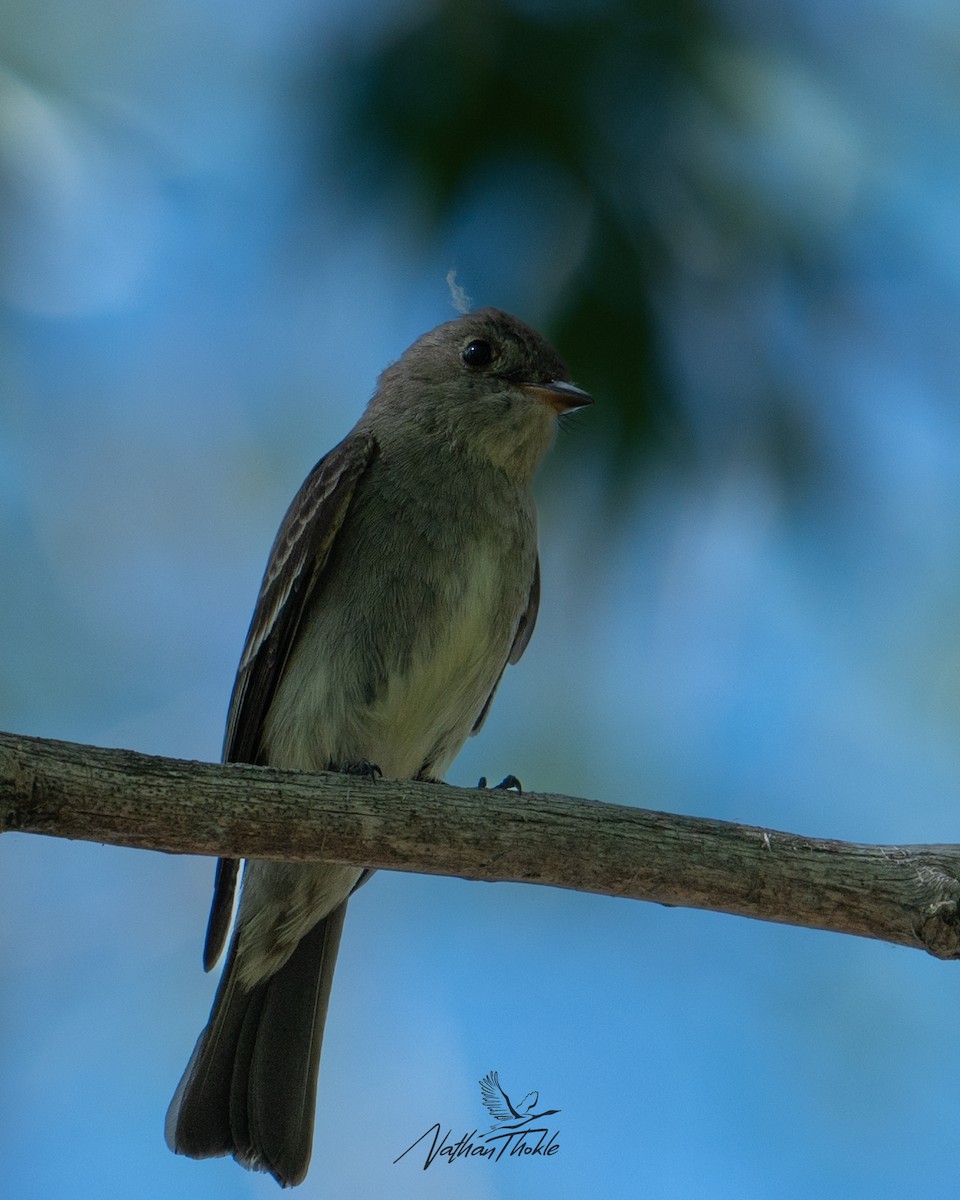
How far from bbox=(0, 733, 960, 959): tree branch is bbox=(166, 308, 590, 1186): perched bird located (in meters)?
0.86

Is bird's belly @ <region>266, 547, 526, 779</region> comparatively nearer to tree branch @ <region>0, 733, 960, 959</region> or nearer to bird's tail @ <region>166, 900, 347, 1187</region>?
bird's tail @ <region>166, 900, 347, 1187</region>

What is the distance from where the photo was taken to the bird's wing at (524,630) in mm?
4250

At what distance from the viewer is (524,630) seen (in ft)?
14.2

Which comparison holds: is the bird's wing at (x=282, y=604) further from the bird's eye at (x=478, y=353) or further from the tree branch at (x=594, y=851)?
Result: the tree branch at (x=594, y=851)

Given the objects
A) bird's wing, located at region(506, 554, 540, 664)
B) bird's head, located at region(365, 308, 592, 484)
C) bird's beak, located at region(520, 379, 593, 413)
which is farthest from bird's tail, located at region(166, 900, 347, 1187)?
bird's beak, located at region(520, 379, 593, 413)

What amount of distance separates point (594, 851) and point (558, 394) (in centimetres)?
163

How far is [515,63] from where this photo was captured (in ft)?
10.1

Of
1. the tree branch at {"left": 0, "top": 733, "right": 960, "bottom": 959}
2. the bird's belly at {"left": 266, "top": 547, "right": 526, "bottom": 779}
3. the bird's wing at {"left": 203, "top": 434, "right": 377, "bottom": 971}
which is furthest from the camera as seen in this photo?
the bird's wing at {"left": 203, "top": 434, "right": 377, "bottom": 971}

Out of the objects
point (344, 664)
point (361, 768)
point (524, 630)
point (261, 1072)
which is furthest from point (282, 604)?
point (261, 1072)

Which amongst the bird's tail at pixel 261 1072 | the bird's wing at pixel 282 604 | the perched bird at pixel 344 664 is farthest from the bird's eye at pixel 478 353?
the bird's tail at pixel 261 1072

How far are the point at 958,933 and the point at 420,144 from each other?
6.98 ft

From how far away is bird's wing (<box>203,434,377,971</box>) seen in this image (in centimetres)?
385

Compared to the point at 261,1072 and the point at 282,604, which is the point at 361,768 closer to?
the point at 282,604

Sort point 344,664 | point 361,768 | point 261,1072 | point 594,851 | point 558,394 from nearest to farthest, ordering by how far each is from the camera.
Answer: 1. point 594,851
2. point 361,768
3. point 344,664
4. point 261,1072
5. point 558,394
